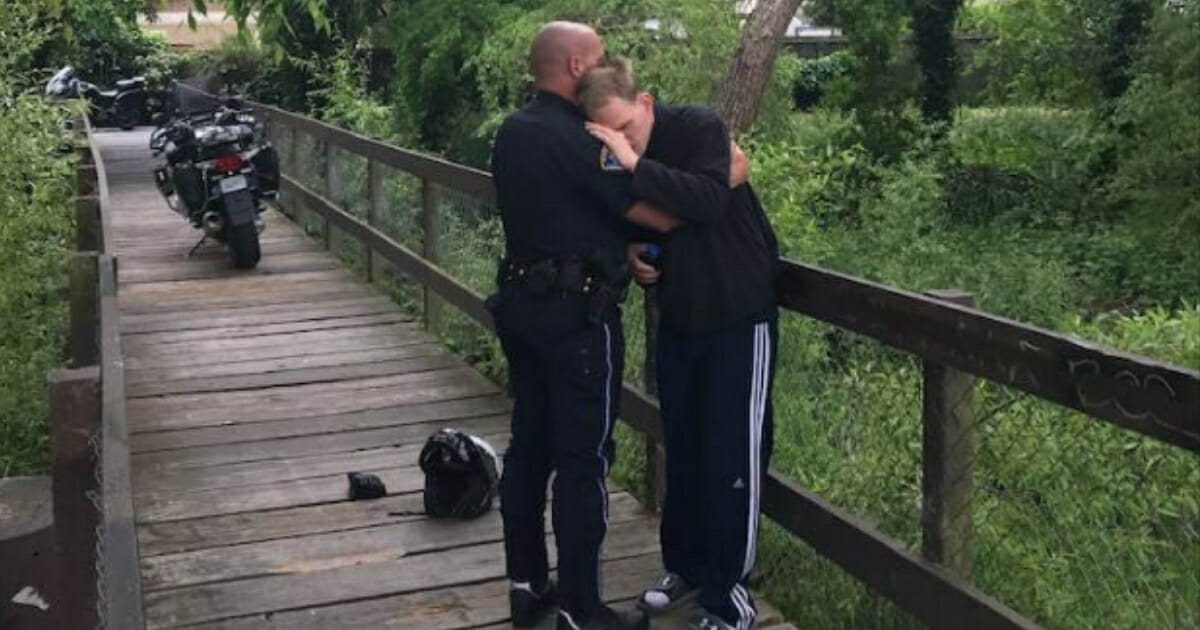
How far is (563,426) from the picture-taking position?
3.92 m

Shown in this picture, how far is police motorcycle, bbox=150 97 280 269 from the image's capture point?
423 inches

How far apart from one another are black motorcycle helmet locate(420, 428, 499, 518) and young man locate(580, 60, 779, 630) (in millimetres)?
1353

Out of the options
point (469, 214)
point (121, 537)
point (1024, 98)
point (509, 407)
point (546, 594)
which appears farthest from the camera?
point (1024, 98)

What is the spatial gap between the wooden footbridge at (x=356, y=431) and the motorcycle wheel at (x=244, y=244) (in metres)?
0.48

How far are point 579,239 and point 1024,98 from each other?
19.8m

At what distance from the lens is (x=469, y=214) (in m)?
7.45

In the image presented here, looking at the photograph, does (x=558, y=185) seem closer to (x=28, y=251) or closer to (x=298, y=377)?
(x=298, y=377)

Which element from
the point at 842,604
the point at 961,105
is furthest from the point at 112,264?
the point at 961,105

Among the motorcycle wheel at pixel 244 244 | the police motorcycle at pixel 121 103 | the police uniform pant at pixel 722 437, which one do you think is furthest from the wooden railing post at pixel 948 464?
the police motorcycle at pixel 121 103

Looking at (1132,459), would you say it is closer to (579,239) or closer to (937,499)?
(937,499)

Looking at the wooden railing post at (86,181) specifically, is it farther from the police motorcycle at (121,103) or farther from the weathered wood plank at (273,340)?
the police motorcycle at (121,103)

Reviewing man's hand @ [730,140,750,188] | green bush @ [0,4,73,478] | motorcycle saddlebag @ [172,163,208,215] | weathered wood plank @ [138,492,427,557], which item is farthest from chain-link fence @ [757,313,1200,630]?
motorcycle saddlebag @ [172,163,208,215]

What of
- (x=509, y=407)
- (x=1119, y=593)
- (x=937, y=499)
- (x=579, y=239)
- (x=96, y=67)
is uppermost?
(x=579, y=239)

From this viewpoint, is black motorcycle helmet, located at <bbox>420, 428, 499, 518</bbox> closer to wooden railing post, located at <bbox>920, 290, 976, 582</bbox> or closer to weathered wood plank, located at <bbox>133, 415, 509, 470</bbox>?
weathered wood plank, located at <bbox>133, 415, 509, 470</bbox>
